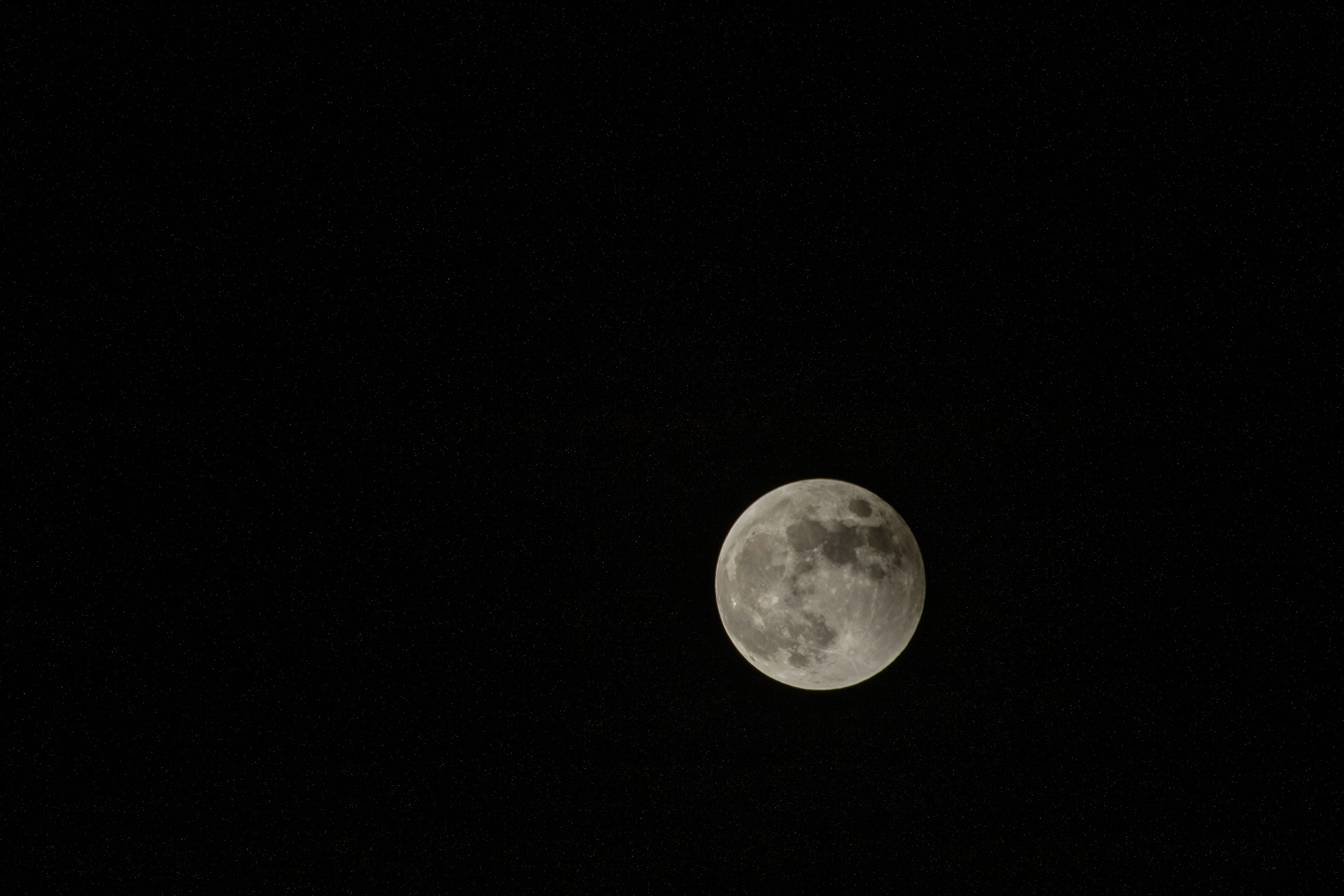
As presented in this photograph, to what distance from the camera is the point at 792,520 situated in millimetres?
4617

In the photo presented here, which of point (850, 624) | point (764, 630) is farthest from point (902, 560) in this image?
point (764, 630)

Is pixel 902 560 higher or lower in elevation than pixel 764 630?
higher

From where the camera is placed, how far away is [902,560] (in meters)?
4.68

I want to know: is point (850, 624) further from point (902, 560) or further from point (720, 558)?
point (720, 558)

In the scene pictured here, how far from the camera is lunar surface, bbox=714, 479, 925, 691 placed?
14.3 feet

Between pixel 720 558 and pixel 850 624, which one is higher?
pixel 720 558

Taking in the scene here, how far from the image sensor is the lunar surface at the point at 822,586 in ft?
14.3

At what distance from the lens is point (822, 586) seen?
4352 mm

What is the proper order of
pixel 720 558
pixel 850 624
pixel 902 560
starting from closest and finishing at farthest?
pixel 850 624, pixel 902 560, pixel 720 558

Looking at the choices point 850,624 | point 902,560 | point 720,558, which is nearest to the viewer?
point 850,624

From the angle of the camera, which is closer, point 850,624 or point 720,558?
point 850,624

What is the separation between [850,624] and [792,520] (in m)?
0.74

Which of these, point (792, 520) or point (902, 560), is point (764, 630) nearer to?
point (792, 520)

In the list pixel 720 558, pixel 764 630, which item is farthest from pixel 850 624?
pixel 720 558
